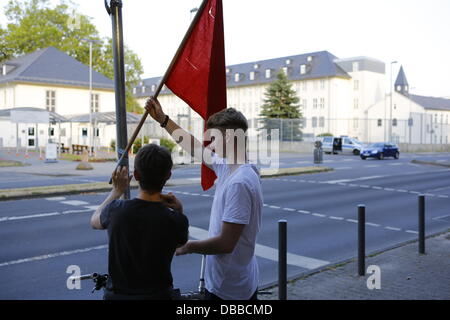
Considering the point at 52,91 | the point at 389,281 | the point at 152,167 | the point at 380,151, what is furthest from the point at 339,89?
the point at 152,167

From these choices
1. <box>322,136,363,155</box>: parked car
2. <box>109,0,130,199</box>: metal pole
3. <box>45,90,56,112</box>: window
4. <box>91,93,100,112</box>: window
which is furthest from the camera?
<box>91,93,100,112</box>: window

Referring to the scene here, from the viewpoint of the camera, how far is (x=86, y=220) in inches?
410

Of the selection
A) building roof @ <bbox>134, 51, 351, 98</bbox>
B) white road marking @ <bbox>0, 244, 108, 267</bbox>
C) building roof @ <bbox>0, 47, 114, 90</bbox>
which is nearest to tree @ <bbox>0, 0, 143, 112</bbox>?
building roof @ <bbox>0, 47, 114, 90</bbox>

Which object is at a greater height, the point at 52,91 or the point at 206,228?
the point at 52,91

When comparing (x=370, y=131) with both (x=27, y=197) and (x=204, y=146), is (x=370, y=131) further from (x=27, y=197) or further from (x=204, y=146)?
(x=204, y=146)

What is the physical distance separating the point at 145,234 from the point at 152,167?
1.09ft

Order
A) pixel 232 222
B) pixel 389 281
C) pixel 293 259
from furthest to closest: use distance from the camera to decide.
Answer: pixel 293 259 → pixel 389 281 → pixel 232 222

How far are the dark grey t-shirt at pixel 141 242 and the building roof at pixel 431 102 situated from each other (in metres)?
84.2

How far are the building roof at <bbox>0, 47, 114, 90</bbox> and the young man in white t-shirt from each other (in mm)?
52545

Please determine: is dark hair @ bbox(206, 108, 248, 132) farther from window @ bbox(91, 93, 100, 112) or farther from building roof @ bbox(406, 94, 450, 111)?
building roof @ bbox(406, 94, 450, 111)

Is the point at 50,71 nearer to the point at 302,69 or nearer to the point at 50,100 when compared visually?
the point at 50,100

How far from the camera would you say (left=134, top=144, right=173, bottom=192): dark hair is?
8.13 ft

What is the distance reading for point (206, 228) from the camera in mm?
9438

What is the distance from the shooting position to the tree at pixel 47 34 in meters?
59.1
